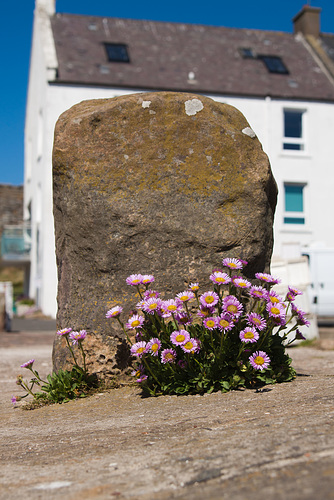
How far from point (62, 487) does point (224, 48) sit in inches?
921

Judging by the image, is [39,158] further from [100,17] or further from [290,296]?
[290,296]

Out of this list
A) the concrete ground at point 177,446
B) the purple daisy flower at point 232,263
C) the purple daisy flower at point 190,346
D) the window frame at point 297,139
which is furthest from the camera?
the window frame at point 297,139

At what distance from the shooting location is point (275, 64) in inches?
916

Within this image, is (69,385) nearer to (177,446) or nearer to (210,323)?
(210,323)

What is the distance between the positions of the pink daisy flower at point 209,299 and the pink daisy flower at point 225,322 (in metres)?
0.11

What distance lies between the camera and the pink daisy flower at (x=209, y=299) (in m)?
4.12

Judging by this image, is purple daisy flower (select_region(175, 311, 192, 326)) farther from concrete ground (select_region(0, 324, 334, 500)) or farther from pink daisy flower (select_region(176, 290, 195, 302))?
concrete ground (select_region(0, 324, 334, 500))

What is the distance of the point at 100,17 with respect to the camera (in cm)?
2395

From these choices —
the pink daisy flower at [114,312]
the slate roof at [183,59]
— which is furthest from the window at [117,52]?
the pink daisy flower at [114,312]

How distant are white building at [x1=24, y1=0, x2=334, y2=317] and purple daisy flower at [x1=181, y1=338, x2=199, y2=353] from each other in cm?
1654

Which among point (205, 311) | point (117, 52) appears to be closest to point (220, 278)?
point (205, 311)

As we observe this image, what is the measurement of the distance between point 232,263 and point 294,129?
779 inches

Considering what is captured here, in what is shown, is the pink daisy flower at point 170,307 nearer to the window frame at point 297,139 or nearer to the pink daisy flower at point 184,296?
the pink daisy flower at point 184,296

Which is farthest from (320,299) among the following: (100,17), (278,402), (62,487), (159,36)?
(100,17)
